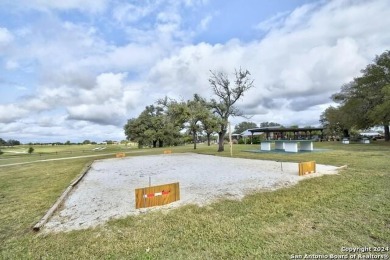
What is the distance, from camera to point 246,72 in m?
23.5

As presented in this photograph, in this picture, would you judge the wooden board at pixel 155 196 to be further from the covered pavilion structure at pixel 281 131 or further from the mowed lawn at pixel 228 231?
the covered pavilion structure at pixel 281 131

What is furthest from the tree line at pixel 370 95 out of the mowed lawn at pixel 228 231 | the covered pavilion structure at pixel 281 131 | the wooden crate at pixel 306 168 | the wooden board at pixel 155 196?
the wooden board at pixel 155 196

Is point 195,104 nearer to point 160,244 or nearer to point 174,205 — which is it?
point 174,205

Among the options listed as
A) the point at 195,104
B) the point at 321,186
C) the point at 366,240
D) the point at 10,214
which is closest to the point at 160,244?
the point at 366,240

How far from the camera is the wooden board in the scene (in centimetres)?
532

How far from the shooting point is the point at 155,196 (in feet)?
18.0

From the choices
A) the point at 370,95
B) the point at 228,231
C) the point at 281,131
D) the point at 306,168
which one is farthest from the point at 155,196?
the point at 281,131

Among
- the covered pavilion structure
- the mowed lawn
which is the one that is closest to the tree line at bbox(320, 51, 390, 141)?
the covered pavilion structure

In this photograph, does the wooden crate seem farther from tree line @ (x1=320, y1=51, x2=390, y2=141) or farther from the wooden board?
tree line @ (x1=320, y1=51, x2=390, y2=141)

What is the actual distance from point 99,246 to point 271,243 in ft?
8.07

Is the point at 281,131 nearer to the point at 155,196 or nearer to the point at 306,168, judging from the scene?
the point at 306,168

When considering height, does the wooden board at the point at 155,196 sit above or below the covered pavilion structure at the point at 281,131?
below

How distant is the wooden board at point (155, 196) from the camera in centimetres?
532

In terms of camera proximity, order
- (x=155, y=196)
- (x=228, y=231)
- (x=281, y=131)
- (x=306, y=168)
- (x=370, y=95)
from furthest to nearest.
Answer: (x=281, y=131)
(x=370, y=95)
(x=306, y=168)
(x=155, y=196)
(x=228, y=231)
